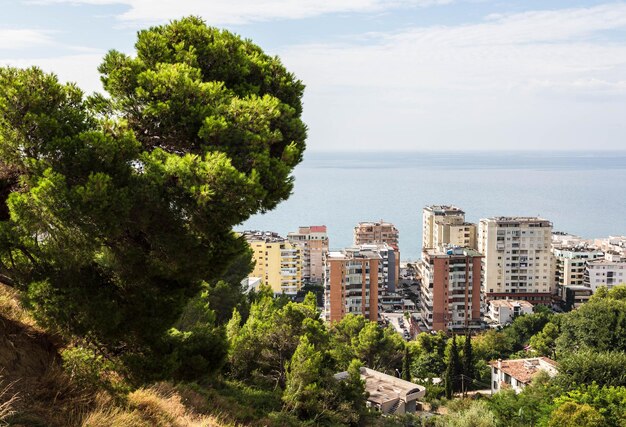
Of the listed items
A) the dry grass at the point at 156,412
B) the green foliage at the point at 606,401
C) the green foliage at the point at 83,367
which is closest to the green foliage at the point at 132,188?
the green foliage at the point at 83,367

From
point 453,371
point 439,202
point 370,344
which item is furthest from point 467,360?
point 439,202

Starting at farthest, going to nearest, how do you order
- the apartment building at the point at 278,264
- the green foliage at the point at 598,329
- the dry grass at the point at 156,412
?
1. the apartment building at the point at 278,264
2. the green foliage at the point at 598,329
3. the dry grass at the point at 156,412

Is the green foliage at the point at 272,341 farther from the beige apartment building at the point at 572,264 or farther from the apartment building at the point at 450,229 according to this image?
the beige apartment building at the point at 572,264

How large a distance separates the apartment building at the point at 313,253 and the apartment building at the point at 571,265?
709 inches

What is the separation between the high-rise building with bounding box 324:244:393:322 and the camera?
31.9 meters

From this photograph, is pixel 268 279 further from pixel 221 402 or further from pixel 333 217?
pixel 333 217

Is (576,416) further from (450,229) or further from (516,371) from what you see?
(450,229)

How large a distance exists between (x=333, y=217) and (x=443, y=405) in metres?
65.7

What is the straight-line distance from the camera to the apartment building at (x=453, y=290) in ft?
108

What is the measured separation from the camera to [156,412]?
16.2 feet

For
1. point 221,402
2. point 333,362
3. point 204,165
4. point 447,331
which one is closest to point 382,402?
point 333,362

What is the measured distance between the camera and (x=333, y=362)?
8797 mm

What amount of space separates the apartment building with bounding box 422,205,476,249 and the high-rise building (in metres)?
10.7

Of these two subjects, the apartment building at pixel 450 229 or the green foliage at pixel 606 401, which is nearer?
the green foliage at pixel 606 401
